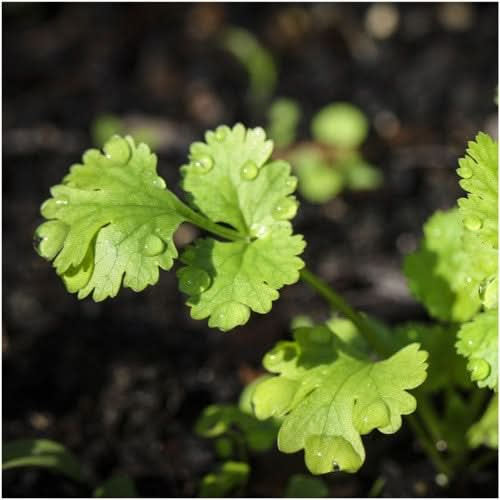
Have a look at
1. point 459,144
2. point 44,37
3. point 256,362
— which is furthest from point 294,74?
point 256,362

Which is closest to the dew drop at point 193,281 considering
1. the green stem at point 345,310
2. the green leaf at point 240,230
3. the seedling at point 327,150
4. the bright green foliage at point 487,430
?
the green leaf at point 240,230

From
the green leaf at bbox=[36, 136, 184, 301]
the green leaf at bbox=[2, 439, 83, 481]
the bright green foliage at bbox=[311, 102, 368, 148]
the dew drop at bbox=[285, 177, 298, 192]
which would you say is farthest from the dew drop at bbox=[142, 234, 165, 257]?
the bright green foliage at bbox=[311, 102, 368, 148]

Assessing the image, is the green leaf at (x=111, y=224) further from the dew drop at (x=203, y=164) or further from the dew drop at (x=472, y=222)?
the dew drop at (x=472, y=222)

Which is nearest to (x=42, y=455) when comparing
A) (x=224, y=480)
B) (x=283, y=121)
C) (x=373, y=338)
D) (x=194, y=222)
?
(x=224, y=480)

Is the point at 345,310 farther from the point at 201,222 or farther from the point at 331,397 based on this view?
the point at 201,222

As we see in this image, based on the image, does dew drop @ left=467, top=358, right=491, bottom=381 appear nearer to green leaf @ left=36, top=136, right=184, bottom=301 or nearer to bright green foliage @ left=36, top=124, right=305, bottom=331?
bright green foliage @ left=36, top=124, right=305, bottom=331

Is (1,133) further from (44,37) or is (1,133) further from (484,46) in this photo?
(484,46)
